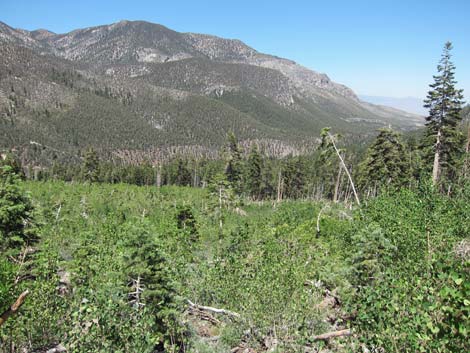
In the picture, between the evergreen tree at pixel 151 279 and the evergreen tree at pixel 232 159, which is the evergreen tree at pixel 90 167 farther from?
the evergreen tree at pixel 151 279

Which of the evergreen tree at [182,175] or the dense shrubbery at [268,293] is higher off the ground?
the dense shrubbery at [268,293]

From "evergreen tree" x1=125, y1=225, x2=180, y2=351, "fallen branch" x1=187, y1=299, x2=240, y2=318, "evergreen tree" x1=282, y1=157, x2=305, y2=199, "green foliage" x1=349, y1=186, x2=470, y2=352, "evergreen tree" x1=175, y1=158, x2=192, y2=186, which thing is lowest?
"evergreen tree" x1=175, y1=158, x2=192, y2=186

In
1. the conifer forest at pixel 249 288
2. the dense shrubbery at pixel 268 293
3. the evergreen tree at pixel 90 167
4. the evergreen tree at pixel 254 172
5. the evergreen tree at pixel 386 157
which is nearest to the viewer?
the dense shrubbery at pixel 268 293

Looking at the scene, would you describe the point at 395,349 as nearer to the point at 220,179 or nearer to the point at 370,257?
the point at 370,257

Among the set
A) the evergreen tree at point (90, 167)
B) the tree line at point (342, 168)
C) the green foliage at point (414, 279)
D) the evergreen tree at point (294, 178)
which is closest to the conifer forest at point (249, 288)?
the green foliage at point (414, 279)

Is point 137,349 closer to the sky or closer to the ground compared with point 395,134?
closer to the ground

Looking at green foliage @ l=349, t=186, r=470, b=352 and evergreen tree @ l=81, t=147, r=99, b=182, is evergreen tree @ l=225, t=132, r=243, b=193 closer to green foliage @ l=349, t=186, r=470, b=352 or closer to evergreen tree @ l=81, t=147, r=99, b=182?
evergreen tree @ l=81, t=147, r=99, b=182

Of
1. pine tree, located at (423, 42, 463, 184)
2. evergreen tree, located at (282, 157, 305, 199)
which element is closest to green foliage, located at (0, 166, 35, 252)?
pine tree, located at (423, 42, 463, 184)

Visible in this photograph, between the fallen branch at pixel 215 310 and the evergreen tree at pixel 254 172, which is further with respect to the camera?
the evergreen tree at pixel 254 172

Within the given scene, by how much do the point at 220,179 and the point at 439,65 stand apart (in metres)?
24.2

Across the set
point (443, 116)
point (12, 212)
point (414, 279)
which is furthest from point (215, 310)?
point (443, 116)

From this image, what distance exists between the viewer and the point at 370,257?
10062 mm

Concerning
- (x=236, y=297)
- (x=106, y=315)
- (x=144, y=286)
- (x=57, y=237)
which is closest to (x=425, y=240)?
(x=236, y=297)

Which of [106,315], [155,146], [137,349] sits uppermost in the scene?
[106,315]
